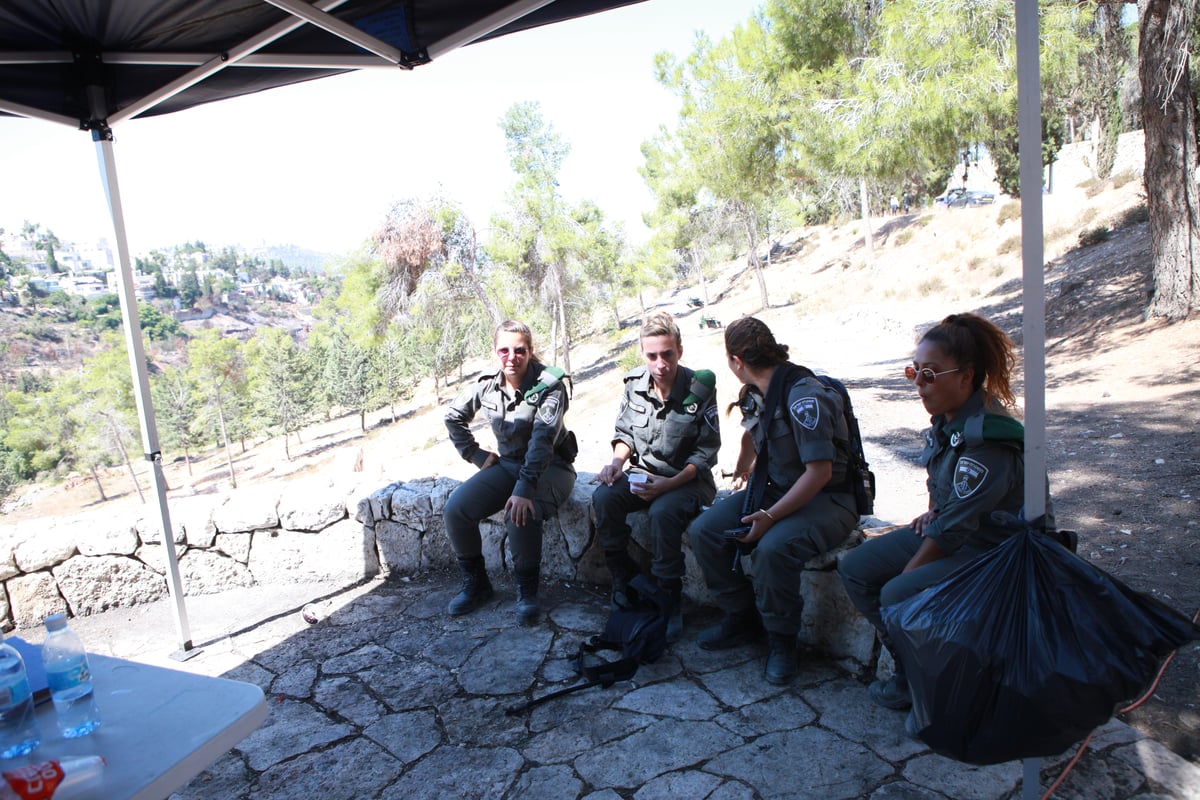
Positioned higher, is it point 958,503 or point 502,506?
point 958,503

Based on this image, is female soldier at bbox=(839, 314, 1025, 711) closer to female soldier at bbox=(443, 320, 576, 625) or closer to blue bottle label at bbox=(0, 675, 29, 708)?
female soldier at bbox=(443, 320, 576, 625)

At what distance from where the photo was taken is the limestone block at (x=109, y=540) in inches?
169

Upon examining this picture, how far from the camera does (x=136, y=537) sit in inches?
171

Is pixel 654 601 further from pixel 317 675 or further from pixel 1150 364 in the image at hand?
pixel 1150 364

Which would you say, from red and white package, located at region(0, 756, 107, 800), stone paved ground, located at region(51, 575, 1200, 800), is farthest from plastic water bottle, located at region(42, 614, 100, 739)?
stone paved ground, located at region(51, 575, 1200, 800)

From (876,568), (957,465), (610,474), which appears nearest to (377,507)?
(610,474)

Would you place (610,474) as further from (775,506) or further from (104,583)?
(104,583)

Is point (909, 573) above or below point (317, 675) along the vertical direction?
above

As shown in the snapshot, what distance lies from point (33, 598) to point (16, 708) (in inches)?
122

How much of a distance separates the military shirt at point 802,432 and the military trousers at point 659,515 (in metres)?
0.44

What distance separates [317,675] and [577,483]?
62.8 inches

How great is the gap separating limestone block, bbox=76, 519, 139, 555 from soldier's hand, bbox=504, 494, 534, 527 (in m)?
2.44

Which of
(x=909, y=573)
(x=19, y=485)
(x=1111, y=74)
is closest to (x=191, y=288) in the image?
(x=19, y=485)

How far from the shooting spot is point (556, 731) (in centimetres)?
266
